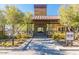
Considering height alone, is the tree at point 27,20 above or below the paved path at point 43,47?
above

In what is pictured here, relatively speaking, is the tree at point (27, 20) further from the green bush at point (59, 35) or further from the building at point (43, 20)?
the green bush at point (59, 35)

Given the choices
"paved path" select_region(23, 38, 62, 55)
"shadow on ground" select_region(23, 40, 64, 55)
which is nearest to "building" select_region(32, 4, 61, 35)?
"paved path" select_region(23, 38, 62, 55)

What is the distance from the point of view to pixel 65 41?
21.4 ft

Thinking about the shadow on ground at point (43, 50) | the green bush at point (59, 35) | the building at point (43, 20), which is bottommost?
the shadow on ground at point (43, 50)

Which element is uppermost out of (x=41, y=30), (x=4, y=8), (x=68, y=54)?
(x=4, y=8)

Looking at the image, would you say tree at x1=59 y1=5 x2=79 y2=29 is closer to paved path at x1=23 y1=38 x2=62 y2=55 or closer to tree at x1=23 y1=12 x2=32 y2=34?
paved path at x1=23 y1=38 x2=62 y2=55

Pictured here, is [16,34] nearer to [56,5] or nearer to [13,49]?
[13,49]

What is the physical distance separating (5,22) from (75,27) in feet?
4.09

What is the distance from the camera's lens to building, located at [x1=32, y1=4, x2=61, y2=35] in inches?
256

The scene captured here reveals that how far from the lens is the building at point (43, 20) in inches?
256

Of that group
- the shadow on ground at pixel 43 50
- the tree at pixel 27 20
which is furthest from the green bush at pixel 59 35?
the tree at pixel 27 20

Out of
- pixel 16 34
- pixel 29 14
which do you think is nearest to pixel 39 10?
pixel 29 14

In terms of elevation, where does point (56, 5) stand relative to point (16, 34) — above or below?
above

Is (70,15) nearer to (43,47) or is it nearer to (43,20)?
(43,20)
